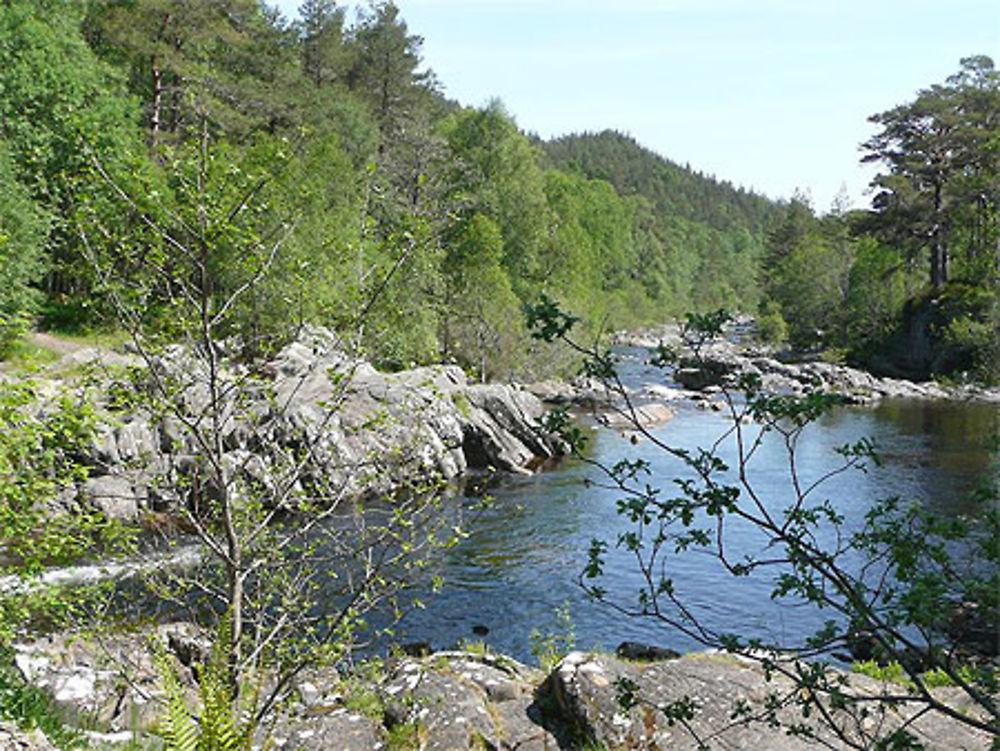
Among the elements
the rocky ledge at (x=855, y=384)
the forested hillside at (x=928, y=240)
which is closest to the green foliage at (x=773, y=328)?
the forested hillside at (x=928, y=240)

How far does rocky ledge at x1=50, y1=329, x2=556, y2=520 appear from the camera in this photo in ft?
22.1

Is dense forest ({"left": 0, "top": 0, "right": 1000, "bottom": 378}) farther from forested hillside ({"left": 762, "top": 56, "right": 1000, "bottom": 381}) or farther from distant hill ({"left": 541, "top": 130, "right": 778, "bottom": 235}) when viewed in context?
distant hill ({"left": 541, "top": 130, "right": 778, "bottom": 235})

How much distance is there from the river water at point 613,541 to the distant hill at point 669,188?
130262 mm

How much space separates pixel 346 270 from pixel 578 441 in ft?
15.6

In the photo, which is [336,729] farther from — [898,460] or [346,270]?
[898,460]

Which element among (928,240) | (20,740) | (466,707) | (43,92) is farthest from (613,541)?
(928,240)

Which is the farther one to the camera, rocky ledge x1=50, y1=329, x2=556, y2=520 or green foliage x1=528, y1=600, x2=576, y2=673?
green foliage x1=528, y1=600, x2=576, y2=673

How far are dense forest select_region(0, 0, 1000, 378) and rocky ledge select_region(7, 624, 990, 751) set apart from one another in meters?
3.80

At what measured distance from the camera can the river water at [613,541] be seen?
1466 cm

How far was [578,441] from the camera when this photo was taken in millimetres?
4426

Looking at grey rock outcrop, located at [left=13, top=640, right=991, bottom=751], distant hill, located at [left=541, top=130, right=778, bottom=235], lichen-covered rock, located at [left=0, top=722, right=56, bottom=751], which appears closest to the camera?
lichen-covered rock, located at [left=0, top=722, right=56, bottom=751]

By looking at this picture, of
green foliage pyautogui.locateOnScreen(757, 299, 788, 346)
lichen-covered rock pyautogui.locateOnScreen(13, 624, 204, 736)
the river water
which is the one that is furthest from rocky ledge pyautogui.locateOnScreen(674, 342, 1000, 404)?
lichen-covered rock pyautogui.locateOnScreen(13, 624, 204, 736)

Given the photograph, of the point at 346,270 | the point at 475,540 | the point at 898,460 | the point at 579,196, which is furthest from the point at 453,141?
the point at 346,270

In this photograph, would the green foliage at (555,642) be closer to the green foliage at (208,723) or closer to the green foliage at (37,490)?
the green foliage at (208,723)
